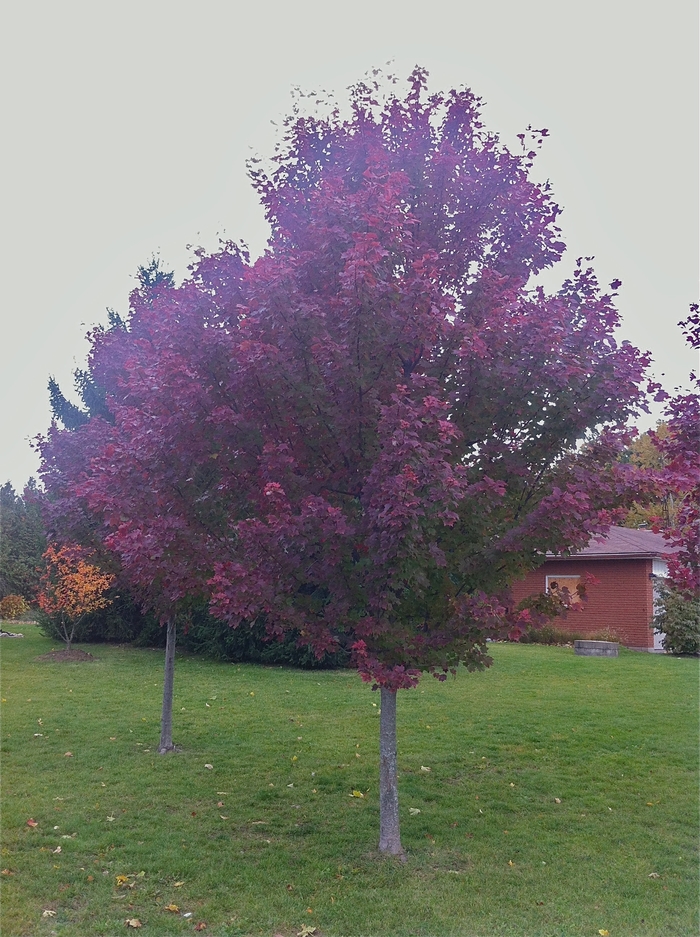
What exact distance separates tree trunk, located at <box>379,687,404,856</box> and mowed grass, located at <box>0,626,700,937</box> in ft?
0.51

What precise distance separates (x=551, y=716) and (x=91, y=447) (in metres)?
7.35

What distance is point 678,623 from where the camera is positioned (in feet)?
65.0

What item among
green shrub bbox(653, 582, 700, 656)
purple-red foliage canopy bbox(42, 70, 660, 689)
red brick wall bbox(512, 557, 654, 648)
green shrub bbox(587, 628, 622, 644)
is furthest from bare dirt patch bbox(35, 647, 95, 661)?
green shrub bbox(653, 582, 700, 656)

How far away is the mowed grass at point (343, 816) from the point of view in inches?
182

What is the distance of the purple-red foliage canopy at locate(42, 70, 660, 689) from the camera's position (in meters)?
4.89

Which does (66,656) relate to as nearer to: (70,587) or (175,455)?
(70,587)

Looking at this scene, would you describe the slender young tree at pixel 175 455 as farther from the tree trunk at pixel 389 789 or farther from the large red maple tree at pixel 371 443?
the tree trunk at pixel 389 789

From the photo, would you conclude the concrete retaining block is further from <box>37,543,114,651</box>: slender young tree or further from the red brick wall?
<box>37,543,114,651</box>: slender young tree

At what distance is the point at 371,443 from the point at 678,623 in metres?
17.5

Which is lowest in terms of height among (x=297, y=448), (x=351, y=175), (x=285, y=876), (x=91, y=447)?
(x=285, y=876)

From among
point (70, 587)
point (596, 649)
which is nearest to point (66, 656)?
point (70, 587)

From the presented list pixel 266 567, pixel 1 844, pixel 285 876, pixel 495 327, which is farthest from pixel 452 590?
pixel 1 844

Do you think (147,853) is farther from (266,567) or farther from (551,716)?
(551,716)

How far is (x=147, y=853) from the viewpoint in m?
5.47
